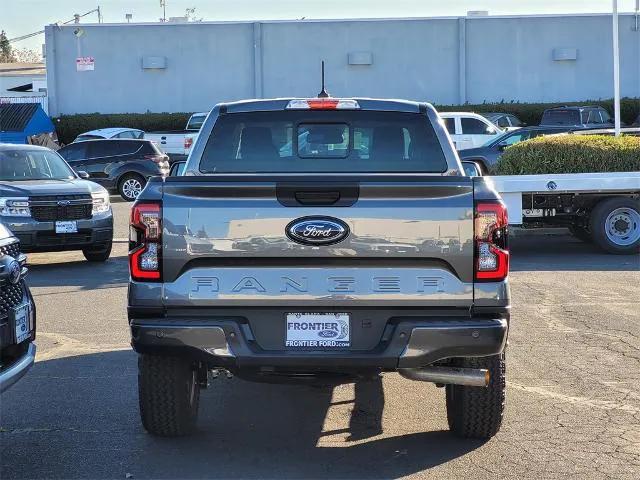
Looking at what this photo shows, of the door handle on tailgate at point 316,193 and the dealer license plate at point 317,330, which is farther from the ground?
the door handle on tailgate at point 316,193

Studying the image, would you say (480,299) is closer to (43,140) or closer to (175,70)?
(43,140)

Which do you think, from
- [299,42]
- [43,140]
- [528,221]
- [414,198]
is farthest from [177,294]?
[299,42]

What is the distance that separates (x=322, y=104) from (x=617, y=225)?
8.74 metres

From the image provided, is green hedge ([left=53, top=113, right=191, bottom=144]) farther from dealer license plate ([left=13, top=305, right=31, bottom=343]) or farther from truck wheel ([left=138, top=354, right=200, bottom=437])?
dealer license plate ([left=13, top=305, right=31, bottom=343])

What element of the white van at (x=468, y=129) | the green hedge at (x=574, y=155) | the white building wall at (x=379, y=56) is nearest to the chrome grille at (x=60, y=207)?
the green hedge at (x=574, y=155)

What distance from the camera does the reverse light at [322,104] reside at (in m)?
6.72

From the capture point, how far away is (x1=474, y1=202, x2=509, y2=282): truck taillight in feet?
17.5

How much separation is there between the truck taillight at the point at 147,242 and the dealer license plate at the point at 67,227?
27.4 feet

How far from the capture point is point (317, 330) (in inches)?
211

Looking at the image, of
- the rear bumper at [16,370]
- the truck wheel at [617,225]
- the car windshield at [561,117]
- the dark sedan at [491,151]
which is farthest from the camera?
the car windshield at [561,117]

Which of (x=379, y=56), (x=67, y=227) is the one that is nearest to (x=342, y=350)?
(x=67, y=227)

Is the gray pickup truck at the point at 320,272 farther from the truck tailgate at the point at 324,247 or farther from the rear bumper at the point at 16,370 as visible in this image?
the rear bumper at the point at 16,370

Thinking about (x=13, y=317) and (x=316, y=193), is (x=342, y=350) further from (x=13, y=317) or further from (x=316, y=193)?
(x=13, y=317)

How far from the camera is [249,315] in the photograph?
17.6ft
